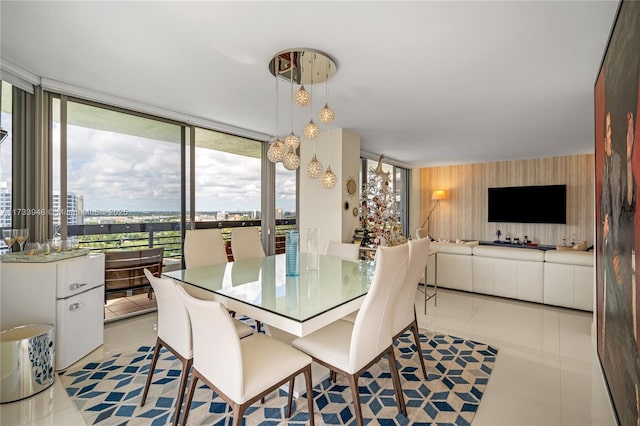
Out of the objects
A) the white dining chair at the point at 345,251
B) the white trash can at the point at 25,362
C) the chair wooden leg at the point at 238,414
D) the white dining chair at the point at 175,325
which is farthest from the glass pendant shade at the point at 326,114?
the white trash can at the point at 25,362

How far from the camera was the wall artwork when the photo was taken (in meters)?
1.27

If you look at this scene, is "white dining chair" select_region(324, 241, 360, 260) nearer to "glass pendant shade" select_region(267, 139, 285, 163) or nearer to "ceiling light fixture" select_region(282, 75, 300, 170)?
"ceiling light fixture" select_region(282, 75, 300, 170)

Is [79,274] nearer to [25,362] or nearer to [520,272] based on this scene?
[25,362]

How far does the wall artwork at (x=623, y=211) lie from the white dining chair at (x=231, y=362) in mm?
1484

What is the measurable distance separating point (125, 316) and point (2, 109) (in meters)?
2.30

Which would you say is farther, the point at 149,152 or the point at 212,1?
the point at 149,152

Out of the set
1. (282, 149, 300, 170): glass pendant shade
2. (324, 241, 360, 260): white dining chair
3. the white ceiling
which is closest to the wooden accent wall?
the white ceiling

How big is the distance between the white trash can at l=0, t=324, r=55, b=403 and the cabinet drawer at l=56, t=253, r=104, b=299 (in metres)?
0.34

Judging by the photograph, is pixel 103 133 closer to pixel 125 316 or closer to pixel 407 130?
pixel 125 316

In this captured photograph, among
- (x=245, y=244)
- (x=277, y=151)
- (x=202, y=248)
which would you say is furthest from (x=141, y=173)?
(x=277, y=151)

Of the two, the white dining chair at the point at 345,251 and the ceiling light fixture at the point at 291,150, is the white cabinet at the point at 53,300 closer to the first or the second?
the ceiling light fixture at the point at 291,150

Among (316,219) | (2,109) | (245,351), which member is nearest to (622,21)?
(245,351)

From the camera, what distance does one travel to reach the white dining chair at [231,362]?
4.37 feet

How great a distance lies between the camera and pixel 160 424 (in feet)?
5.88
